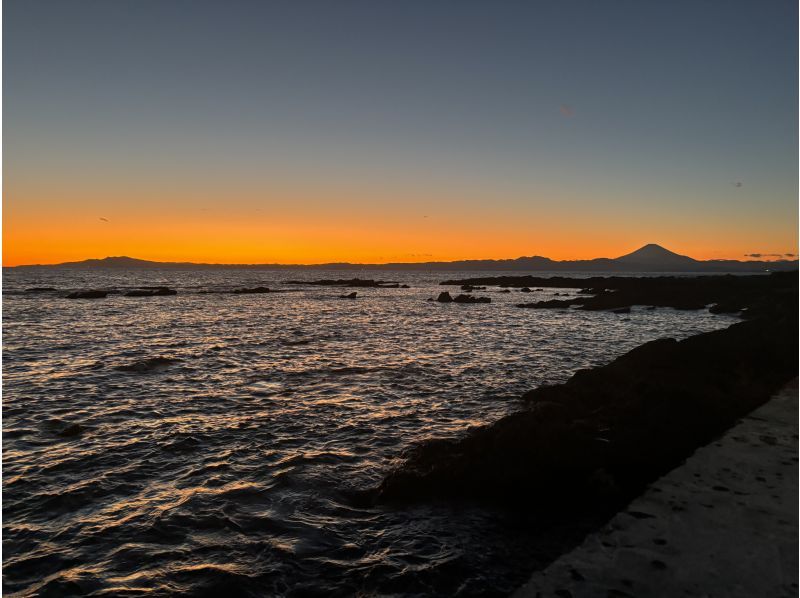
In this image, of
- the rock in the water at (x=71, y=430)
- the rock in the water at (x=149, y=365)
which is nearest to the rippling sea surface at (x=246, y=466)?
the rock in the water at (x=71, y=430)

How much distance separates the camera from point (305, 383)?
19.0 meters

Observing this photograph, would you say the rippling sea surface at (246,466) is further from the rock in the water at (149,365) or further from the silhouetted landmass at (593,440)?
the silhouetted landmass at (593,440)

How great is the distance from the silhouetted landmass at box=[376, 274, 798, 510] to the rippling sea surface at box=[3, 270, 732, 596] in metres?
0.77

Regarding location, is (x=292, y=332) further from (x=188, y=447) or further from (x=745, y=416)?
(x=745, y=416)

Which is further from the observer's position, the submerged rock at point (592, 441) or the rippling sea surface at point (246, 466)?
the submerged rock at point (592, 441)

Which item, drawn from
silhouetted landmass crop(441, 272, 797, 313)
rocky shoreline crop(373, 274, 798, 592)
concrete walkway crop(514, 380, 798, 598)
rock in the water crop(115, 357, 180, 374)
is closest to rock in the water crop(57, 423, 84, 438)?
rock in the water crop(115, 357, 180, 374)

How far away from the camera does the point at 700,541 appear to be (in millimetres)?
6445

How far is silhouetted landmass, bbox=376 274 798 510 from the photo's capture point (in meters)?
8.56

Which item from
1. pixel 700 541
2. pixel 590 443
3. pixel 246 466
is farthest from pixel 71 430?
pixel 700 541

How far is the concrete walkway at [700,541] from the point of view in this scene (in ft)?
18.5

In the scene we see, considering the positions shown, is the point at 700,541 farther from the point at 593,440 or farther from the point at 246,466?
the point at 246,466

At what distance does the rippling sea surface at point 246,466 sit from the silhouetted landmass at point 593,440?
77cm

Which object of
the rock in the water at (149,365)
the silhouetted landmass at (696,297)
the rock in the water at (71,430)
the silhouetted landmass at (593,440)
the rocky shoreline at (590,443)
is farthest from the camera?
the silhouetted landmass at (696,297)

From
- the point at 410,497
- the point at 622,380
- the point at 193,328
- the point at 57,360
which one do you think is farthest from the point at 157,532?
the point at 193,328
